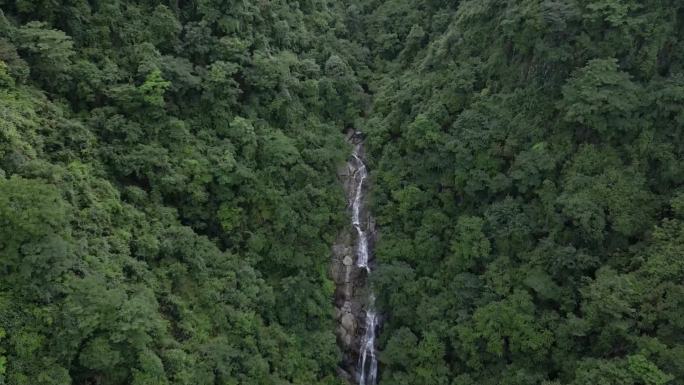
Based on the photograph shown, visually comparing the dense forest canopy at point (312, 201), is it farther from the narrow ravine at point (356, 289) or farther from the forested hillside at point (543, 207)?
the narrow ravine at point (356, 289)

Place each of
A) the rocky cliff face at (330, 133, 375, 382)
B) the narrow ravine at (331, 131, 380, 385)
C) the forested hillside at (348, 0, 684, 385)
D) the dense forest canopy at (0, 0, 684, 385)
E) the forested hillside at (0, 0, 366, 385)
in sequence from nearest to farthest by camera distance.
→ 1. the forested hillside at (0, 0, 366, 385)
2. the dense forest canopy at (0, 0, 684, 385)
3. the forested hillside at (348, 0, 684, 385)
4. the narrow ravine at (331, 131, 380, 385)
5. the rocky cliff face at (330, 133, 375, 382)

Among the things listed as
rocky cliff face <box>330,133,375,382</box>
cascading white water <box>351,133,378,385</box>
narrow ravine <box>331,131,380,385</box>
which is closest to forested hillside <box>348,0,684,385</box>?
cascading white water <box>351,133,378,385</box>

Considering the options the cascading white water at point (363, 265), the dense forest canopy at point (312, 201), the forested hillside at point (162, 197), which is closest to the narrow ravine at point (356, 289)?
the cascading white water at point (363, 265)

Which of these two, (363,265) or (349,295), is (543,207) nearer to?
(363,265)

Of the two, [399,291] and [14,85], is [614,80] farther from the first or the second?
[14,85]

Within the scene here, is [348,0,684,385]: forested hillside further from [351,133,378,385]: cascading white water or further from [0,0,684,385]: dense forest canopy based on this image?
[351,133,378,385]: cascading white water

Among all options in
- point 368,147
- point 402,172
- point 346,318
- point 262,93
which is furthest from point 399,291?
point 262,93
